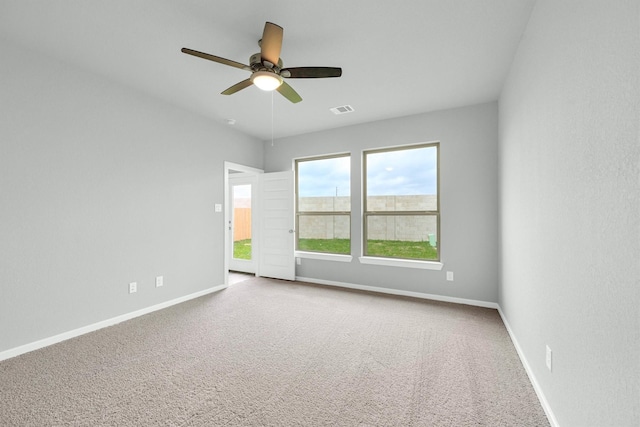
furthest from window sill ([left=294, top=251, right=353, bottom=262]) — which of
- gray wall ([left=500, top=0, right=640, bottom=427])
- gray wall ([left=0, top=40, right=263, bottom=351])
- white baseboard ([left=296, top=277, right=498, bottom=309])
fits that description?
gray wall ([left=500, top=0, right=640, bottom=427])

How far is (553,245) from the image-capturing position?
1599 mm

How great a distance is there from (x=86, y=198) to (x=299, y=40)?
2.64m

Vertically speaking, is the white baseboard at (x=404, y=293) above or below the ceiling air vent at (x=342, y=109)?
below

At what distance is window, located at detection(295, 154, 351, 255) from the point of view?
4727mm

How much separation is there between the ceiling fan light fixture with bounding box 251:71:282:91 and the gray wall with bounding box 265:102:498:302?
1.77 metres

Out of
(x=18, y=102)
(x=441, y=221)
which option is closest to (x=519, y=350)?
(x=441, y=221)

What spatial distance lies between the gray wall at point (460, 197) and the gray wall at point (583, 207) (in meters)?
1.51

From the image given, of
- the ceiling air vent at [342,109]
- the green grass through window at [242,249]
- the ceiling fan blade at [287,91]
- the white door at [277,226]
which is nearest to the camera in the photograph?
the ceiling fan blade at [287,91]

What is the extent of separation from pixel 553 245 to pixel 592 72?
0.92m

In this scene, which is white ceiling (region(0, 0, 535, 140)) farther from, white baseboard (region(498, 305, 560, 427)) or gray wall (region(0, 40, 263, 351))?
white baseboard (region(498, 305, 560, 427))

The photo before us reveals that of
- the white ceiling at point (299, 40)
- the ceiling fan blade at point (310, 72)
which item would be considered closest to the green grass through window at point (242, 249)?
the white ceiling at point (299, 40)

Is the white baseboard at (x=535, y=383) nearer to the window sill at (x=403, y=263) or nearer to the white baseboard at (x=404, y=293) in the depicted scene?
the white baseboard at (x=404, y=293)

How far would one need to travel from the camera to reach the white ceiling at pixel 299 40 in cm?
197

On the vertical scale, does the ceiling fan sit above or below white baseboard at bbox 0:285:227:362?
above
